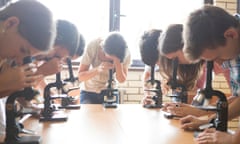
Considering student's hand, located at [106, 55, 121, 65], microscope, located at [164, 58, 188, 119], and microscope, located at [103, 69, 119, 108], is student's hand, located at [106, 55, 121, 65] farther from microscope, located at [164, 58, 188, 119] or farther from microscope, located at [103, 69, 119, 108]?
microscope, located at [164, 58, 188, 119]

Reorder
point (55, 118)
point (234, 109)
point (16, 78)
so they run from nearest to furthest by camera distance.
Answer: point (16, 78)
point (234, 109)
point (55, 118)

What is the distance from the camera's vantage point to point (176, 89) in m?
1.81

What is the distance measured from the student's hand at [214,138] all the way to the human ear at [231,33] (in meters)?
0.36

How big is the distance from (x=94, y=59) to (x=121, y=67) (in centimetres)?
31

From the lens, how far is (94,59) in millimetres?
2320

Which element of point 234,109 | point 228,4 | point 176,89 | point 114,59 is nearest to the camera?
point 234,109

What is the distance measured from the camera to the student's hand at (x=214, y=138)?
1.10m

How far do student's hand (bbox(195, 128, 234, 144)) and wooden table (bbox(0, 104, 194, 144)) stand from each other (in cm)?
6

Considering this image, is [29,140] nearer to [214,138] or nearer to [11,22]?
[11,22]

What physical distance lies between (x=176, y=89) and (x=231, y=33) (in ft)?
2.14

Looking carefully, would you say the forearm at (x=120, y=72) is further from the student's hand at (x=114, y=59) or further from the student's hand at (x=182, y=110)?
the student's hand at (x=182, y=110)

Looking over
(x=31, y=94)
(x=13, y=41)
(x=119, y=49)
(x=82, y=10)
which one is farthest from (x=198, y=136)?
(x=82, y=10)

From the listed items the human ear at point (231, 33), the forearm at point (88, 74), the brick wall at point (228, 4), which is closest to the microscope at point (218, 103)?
the human ear at point (231, 33)

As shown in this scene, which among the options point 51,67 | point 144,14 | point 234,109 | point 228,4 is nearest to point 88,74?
point 51,67
